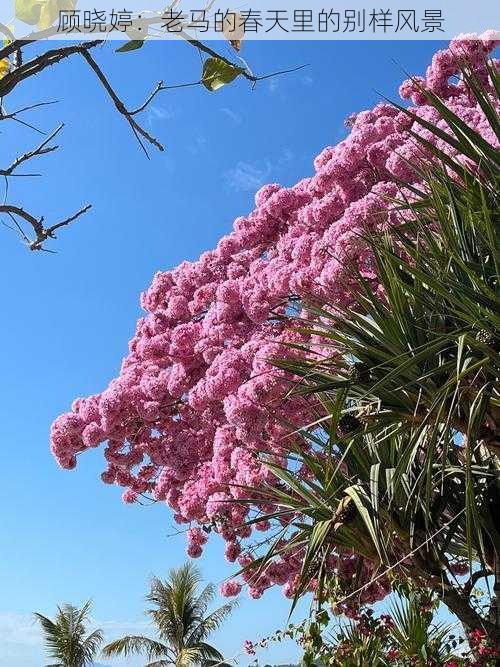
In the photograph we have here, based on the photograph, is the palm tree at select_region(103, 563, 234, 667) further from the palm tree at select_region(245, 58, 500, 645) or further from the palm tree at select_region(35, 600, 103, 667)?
the palm tree at select_region(245, 58, 500, 645)

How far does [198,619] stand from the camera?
26797mm

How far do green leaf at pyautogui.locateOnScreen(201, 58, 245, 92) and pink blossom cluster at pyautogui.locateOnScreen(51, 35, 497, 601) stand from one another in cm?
580

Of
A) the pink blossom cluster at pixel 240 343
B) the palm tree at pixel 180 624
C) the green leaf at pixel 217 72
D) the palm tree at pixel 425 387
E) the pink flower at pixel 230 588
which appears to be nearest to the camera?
the green leaf at pixel 217 72

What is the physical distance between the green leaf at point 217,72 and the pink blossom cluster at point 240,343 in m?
5.80

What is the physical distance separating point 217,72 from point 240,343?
718 centimetres

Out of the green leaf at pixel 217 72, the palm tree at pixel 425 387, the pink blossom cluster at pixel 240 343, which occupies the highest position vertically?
the pink blossom cluster at pixel 240 343

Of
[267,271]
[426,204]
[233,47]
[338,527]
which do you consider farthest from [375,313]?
[233,47]

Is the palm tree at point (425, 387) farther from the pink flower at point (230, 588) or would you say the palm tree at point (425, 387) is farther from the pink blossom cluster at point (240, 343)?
the pink flower at point (230, 588)

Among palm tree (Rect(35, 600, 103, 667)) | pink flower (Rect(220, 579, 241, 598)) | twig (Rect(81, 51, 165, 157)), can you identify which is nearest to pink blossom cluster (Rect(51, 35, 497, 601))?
pink flower (Rect(220, 579, 241, 598))

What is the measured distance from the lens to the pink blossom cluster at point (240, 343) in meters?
7.48

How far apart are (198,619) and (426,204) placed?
79.2 feet

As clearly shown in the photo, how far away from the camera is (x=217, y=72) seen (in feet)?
4.11

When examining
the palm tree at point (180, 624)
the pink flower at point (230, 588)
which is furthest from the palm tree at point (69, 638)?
the pink flower at point (230, 588)

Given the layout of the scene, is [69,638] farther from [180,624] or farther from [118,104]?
[118,104]
